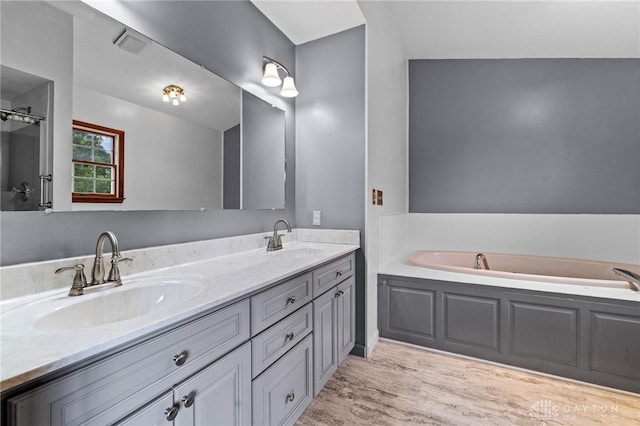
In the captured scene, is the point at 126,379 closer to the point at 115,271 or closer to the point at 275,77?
the point at 115,271

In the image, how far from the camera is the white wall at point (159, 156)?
3.84ft

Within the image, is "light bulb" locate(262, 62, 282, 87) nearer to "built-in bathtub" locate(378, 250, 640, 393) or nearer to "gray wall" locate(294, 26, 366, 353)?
"gray wall" locate(294, 26, 366, 353)

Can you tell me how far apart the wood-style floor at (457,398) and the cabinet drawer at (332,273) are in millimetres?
Answer: 665

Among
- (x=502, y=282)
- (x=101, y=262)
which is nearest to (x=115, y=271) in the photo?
(x=101, y=262)

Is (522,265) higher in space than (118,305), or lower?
lower

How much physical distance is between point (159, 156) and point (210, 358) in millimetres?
985

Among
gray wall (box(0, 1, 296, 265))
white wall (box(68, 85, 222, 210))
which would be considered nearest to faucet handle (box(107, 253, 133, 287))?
gray wall (box(0, 1, 296, 265))

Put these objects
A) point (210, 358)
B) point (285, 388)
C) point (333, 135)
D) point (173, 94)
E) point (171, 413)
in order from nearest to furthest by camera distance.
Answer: point (171, 413) → point (210, 358) → point (285, 388) → point (173, 94) → point (333, 135)

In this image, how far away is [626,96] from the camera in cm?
297

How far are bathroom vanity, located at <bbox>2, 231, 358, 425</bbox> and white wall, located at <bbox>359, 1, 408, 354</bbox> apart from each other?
628mm

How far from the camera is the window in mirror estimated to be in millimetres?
1098

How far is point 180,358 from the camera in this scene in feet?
2.67

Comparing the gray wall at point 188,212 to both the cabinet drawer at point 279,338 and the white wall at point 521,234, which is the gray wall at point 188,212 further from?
the white wall at point 521,234

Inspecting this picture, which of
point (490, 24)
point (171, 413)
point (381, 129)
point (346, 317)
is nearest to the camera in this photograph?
point (171, 413)
